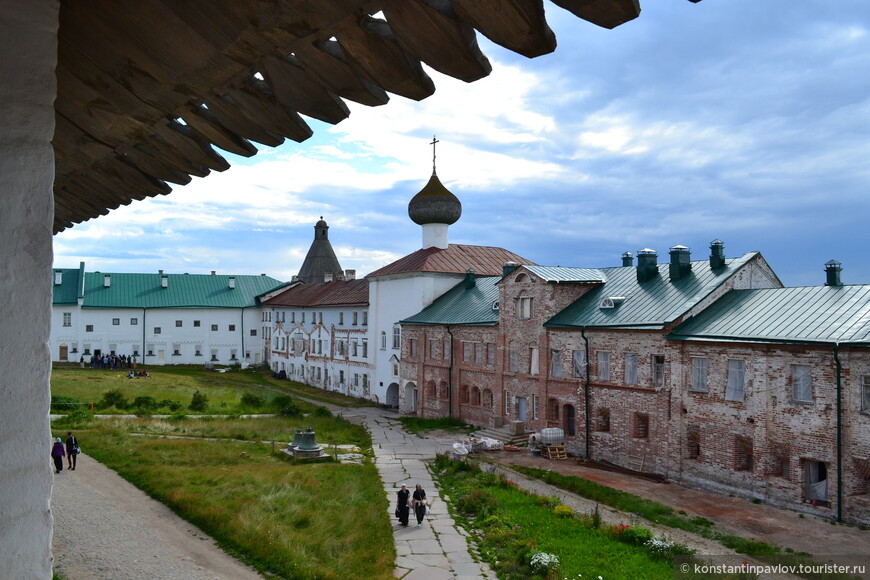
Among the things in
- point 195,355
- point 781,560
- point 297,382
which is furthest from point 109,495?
point 195,355

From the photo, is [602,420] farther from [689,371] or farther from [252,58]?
[252,58]

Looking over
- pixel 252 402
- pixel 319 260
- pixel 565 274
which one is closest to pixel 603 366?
pixel 565 274

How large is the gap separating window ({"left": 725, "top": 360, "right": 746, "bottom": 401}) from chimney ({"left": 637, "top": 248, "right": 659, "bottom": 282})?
761cm

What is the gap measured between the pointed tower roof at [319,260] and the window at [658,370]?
50.9 meters

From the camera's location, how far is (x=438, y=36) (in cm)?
220

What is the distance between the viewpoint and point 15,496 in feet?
7.07

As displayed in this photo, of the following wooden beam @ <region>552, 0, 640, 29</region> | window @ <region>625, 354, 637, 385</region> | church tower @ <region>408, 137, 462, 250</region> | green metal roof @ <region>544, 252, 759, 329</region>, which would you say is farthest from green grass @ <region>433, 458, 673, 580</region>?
church tower @ <region>408, 137, 462, 250</region>

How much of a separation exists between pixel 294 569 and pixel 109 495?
8745mm

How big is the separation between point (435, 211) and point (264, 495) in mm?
28460

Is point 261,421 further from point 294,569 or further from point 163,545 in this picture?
point 294,569

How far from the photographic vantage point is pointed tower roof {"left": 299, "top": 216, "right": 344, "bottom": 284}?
7331 cm

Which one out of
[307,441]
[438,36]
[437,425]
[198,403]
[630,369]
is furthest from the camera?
[198,403]

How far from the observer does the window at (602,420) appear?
27391 millimetres

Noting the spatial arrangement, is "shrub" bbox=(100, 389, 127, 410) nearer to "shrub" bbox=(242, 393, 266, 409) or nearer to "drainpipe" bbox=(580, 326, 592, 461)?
"shrub" bbox=(242, 393, 266, 409)
